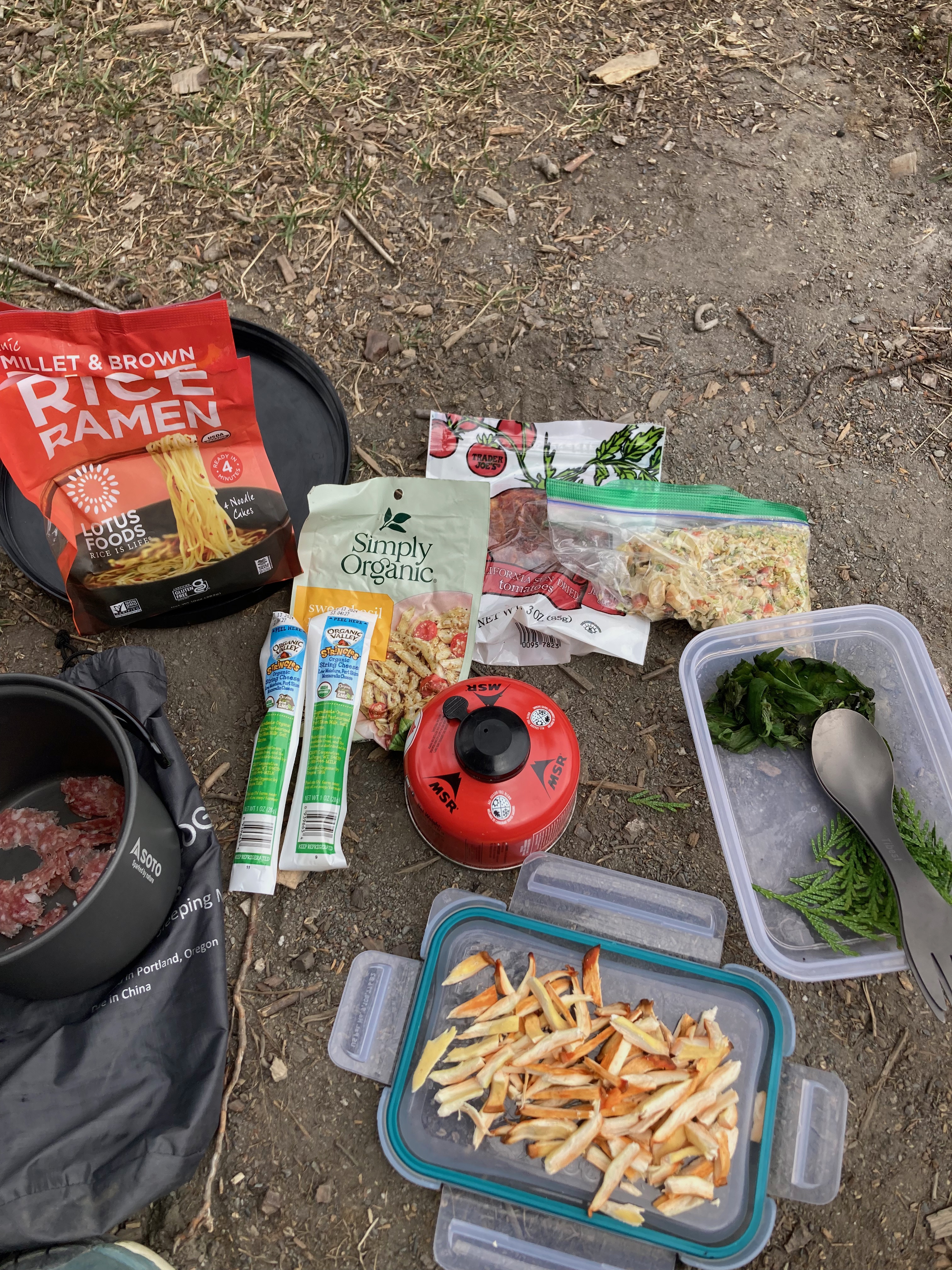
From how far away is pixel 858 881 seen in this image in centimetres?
155

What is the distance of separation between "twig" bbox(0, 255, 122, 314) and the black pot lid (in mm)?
462

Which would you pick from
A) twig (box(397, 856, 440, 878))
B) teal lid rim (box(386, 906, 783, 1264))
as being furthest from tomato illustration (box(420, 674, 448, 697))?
teal lid rim (box(386, 906, 783, 1264))

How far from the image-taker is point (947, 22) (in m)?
2.41

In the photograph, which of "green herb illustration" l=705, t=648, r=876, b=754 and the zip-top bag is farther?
the zip-top bag

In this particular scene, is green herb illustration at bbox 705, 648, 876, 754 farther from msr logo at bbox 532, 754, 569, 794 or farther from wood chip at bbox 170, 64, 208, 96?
wood chip at bbox 170, 64, 208, 96

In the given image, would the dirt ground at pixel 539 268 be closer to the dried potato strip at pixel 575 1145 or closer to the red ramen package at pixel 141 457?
the red ramen package at pixel 141 457

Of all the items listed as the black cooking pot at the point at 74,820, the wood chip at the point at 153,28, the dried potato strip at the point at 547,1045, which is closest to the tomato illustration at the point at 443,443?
the black cooking pot at the point at 74,820

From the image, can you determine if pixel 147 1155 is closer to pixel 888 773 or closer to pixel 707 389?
pixel 888 773

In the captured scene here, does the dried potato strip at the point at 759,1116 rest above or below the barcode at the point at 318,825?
below

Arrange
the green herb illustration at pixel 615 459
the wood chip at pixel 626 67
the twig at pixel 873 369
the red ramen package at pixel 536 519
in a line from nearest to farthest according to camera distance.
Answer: the red ramen package at pixel 536 519
the green herb illustration at pixel 615 459
the twig at pixel 873 369
the wood chip at pixel 626 67

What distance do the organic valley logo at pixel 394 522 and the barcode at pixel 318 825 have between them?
0.62m

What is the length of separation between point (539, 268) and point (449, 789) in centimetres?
148

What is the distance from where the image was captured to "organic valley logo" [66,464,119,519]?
4.93 feet

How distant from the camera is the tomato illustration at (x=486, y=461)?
6.36 ft
